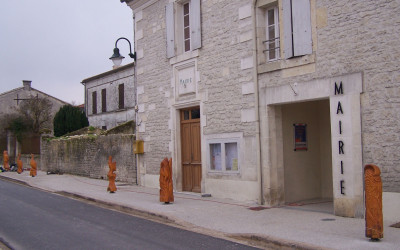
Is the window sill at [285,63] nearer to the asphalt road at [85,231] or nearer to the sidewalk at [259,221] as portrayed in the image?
the sidewalk at [259,221]

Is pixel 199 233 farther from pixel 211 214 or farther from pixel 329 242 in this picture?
pixel 329 242

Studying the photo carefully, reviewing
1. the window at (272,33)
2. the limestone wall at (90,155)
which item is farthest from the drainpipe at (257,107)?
the limestone wall at (90,155)

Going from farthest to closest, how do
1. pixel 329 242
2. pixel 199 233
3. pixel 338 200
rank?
pixel 338 200 < pixel 199 233 < pixel 329 242

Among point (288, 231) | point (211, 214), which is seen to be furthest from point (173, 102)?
Answer: point (288, 231)

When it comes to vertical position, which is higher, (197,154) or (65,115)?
(65,115)

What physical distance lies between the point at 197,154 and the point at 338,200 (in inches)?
205

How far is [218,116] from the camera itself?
11703 mm

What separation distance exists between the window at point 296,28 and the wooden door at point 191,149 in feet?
13.3

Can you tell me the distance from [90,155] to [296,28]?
42.1ft

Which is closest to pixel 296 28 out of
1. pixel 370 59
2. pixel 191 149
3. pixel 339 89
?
pixel 339 89

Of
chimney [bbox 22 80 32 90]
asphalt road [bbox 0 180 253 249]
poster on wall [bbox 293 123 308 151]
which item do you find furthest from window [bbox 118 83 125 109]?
poster on wall [bbox 293 123 308 151]

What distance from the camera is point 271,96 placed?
10.1 m

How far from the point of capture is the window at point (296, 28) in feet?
30.6

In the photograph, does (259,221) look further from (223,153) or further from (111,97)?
(111,97)
